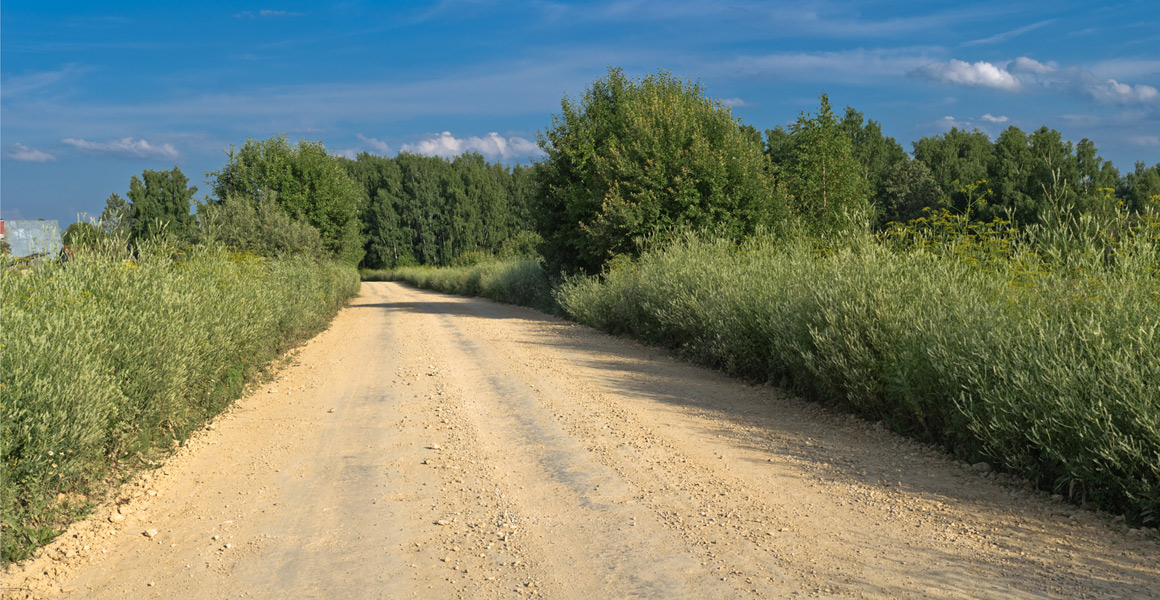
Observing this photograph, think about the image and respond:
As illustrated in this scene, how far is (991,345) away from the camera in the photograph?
21.1 feet

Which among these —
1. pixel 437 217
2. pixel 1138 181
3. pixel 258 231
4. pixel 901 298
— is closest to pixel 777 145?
pixel 1138 181

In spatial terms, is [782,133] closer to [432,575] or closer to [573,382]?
[573,382]

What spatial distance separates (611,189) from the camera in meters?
22.2

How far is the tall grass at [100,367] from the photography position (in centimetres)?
486

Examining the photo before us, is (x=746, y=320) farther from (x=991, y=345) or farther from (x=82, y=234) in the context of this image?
(x=82, y=234)

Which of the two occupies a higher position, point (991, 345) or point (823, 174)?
point (823, 174)

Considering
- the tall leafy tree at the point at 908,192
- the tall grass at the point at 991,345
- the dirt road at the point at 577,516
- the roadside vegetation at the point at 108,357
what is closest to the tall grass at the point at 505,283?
the roadside vegetation at the point at 108,357

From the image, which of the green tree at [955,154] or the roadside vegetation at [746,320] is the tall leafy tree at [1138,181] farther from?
the roadside vegetation at [746,320]

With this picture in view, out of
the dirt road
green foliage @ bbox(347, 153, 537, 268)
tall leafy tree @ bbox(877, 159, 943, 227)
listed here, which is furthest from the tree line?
green foliage @ bbox(347, 153, 537, 268)

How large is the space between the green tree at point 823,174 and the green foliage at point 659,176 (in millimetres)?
1671

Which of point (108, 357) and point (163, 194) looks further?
point (163, 194)

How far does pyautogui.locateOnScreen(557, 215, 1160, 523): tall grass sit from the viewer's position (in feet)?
16.9

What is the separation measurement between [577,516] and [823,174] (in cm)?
2178

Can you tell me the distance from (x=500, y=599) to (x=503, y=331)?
14058mm
